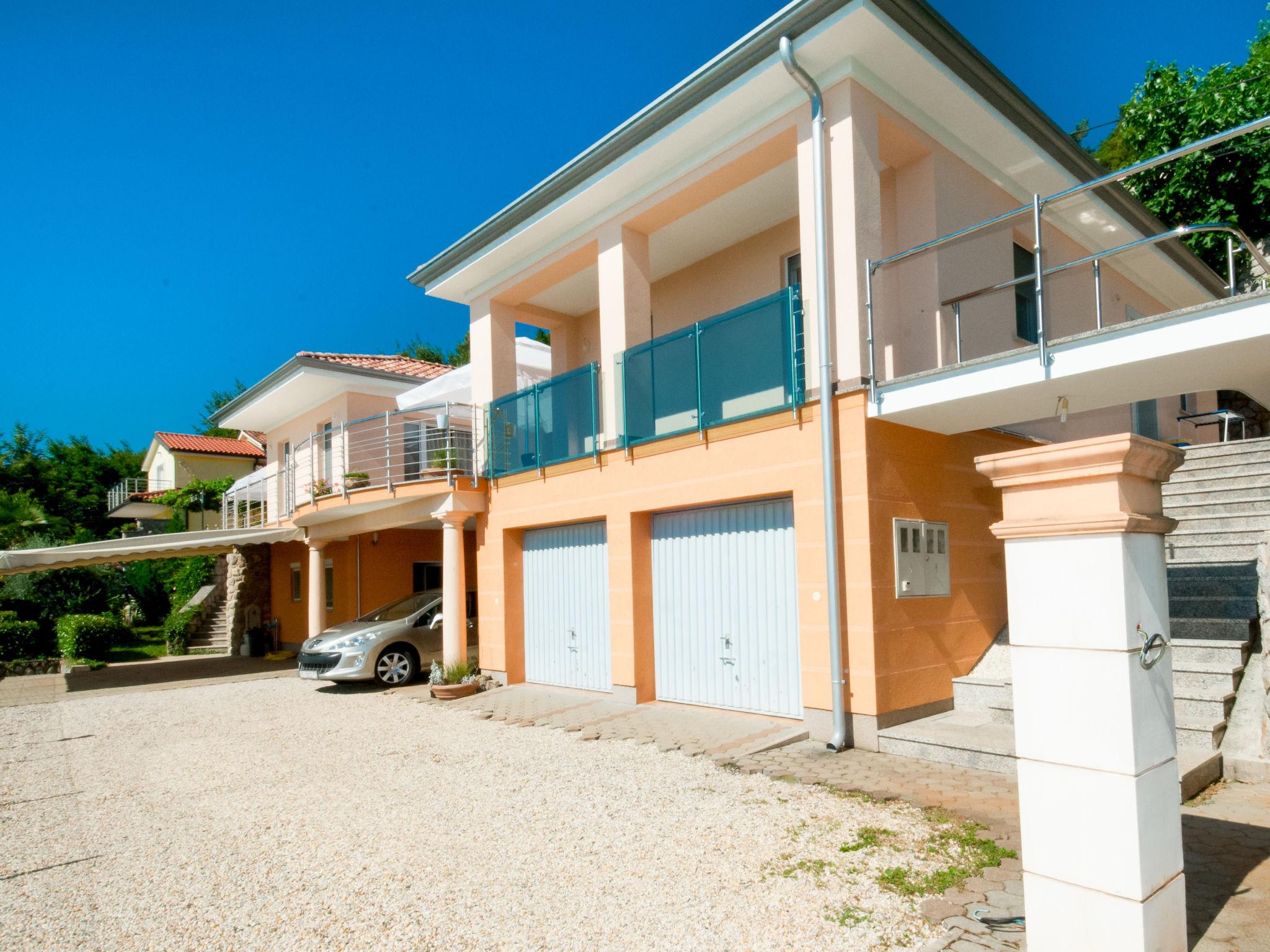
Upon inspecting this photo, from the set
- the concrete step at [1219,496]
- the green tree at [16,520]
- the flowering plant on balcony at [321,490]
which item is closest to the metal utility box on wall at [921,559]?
the concrete step at [1219,496]

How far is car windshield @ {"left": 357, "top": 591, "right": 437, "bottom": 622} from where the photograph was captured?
45.2 feet

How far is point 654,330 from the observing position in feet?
43.3

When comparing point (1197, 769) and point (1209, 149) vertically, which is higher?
point (1209, 149)

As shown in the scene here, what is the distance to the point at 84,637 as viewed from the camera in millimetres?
19766

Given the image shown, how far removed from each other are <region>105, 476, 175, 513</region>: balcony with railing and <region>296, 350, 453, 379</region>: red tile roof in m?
19.1

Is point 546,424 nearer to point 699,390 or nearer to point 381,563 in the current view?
point 699,390

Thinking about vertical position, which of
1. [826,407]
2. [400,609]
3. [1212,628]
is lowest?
[400,609]

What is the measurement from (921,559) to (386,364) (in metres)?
17.1

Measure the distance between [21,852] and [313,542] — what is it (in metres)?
11.8

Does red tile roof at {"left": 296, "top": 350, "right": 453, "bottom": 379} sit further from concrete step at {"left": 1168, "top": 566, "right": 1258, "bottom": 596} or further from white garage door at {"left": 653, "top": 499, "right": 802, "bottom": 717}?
concrete step at {"left": 1168, "top": 566, "right": 1258, "bottom": 596}

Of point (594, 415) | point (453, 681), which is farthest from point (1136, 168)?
point (453, 681)

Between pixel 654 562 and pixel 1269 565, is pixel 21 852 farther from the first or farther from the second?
pixel 1269 565

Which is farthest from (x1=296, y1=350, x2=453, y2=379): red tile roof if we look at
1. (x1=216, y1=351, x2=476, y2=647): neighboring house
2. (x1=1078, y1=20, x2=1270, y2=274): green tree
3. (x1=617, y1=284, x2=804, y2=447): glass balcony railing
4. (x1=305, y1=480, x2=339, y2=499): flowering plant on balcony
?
(x1=1078, y1=20, x2=1270, y2=274): green tree

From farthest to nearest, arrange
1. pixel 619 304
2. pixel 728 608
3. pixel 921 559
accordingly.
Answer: pixel 619 304 < pixel 728 608 < pixel 921 559
